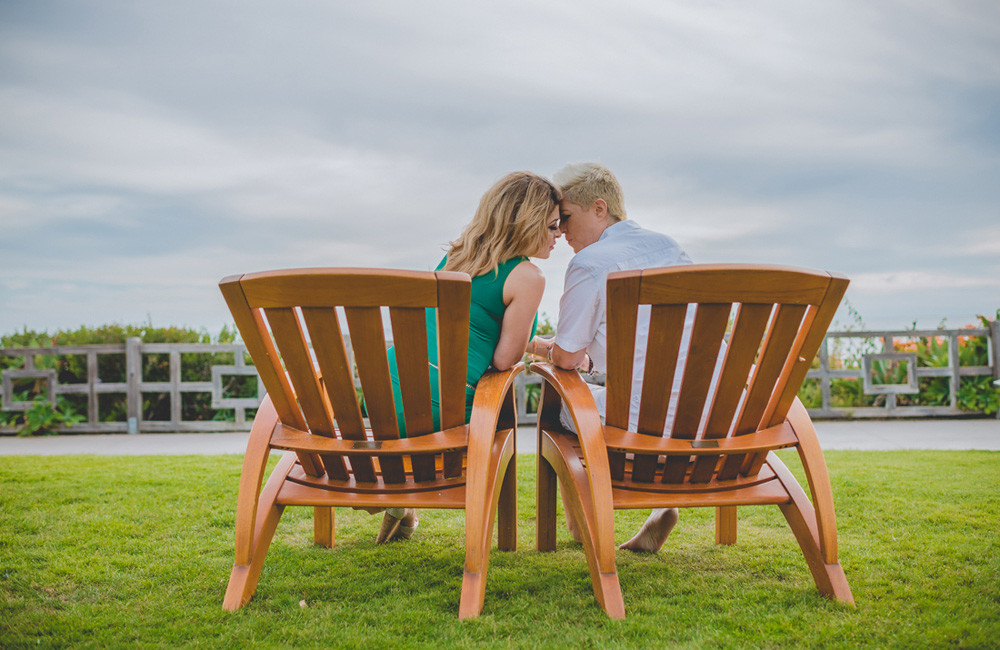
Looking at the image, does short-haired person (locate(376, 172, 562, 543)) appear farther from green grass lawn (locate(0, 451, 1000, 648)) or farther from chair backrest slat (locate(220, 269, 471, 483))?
green grass lawn (locate(0, 451, 1000, 648))

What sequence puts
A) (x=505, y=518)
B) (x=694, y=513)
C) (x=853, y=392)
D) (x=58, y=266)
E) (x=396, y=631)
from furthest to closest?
(x=58, y=266)
(x=853, y=392)
(x=694, y=513)
(x=505, y=518)
(x=396, y=631)

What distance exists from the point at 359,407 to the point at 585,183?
5.11 feet

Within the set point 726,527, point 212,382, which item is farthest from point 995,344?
point 212,382

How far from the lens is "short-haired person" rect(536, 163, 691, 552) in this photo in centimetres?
265

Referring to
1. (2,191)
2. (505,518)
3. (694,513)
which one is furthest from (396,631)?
(2,191)

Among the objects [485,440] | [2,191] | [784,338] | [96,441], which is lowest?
[96,441]

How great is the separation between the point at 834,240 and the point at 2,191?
1273 centimetres

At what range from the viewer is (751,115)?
30.9ft

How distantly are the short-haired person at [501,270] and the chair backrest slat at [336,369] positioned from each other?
0.30 meters

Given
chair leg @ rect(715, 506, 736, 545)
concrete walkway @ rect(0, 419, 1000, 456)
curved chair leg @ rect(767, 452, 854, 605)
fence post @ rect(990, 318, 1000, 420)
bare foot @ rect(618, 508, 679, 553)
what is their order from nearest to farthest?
curved chair leg @ rect(767, 452, 854, 605), bare foot @ rect(618, 508, 679, 553), chair leg @ rect(715, 506, 736, 545), concrete walkway @ rect(0, 419, 1000, 456), fence post @ rect(990, 318, 1000, 420)

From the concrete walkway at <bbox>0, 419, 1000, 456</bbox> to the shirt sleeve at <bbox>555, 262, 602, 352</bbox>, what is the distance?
3.77 m

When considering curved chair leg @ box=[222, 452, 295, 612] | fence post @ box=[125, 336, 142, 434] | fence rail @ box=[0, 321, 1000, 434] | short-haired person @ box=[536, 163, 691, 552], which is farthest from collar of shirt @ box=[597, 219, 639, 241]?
fence post @ box=[125, 336, 142, 434]

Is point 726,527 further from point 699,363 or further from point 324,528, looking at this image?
point 324,528

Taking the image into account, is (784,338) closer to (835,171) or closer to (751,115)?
(751,115)
